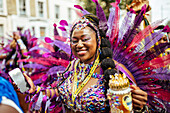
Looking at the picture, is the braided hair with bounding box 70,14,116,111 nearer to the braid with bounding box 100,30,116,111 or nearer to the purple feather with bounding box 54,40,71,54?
the braid with bounding box 100,30,116,111

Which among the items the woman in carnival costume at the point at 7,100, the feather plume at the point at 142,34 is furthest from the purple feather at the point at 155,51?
the woman in carnival costume at the point at 7,100

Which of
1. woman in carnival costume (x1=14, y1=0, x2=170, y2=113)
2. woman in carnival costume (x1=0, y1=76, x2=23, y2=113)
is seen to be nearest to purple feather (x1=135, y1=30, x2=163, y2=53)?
woman in carnival costume (x1=14, y1=0, x2=170, y2=113)

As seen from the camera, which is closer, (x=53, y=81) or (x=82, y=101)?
(x=82, y=101)

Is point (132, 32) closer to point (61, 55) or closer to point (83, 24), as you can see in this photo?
point (83, 24)

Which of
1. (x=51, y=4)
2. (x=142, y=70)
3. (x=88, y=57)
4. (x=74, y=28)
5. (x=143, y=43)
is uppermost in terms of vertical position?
(x=51, y=4)

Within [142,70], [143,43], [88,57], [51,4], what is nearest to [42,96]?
[88,57]

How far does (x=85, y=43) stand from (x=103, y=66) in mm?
265

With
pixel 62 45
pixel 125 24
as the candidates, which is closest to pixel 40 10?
pixel 62 45

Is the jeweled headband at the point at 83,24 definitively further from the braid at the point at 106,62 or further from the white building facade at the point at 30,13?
the white building facade at the point at 30,13

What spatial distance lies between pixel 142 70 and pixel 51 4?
14671 millimetres

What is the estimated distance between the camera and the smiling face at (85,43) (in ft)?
5.34

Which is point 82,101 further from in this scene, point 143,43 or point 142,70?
point 143,43

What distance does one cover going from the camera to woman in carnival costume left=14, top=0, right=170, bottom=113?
1.59 metres

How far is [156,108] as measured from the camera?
181 cm
